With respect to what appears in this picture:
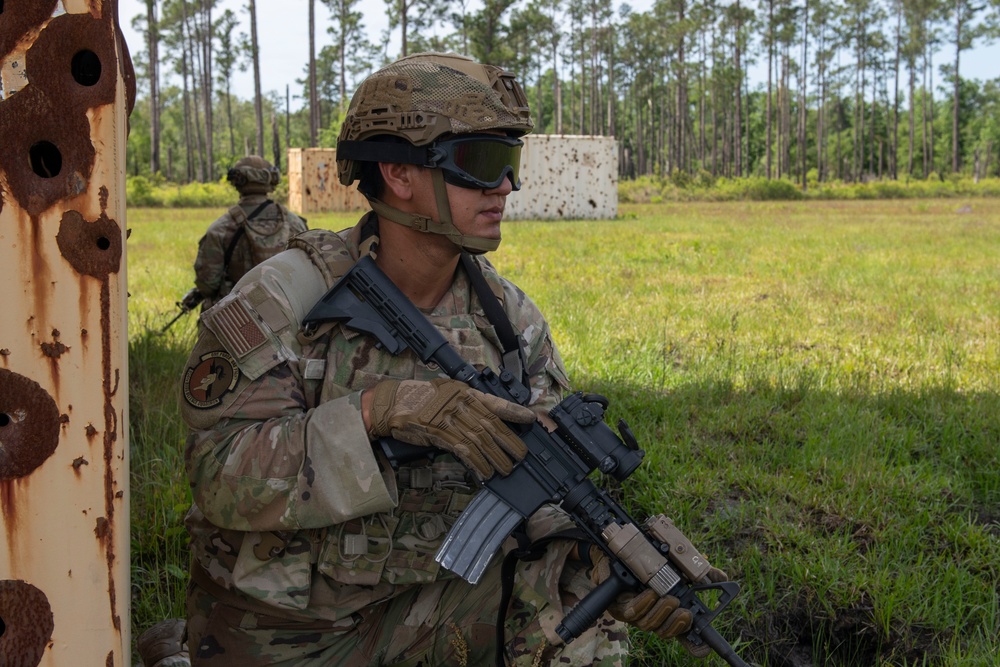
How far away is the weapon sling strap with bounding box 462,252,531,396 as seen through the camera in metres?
2.60

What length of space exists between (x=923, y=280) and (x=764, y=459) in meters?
6.33

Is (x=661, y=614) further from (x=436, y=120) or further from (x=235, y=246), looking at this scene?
(x=235, y=246)

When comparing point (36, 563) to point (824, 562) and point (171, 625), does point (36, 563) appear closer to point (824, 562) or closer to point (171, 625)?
point (171, 625)

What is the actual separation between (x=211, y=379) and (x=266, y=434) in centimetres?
21

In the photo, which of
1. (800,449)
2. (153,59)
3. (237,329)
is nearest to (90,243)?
(237,329)

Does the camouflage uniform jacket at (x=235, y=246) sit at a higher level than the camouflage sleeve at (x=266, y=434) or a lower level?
higher

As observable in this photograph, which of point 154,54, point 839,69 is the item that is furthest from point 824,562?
point 839,69

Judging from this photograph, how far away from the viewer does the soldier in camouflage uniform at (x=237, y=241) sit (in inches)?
279

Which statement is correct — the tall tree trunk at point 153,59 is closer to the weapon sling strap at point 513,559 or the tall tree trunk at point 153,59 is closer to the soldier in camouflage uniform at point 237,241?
the soldier in camouflage uniform at point 237,241

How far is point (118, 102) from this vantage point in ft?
4.45

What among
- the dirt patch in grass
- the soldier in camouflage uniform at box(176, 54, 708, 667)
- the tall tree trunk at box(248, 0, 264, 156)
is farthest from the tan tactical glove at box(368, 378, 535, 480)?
the tall tree trunk at box(248, 0, 264, 156)

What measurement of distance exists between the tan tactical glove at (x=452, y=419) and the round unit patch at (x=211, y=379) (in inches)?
14.0

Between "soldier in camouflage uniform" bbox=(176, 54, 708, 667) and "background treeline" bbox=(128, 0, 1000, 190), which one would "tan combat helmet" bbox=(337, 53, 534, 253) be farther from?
"background treeline" bbox=(128, 0, 1000, 190)

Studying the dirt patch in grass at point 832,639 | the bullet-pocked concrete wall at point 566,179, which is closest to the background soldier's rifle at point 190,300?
the dirt patch in grass at point 832,639
